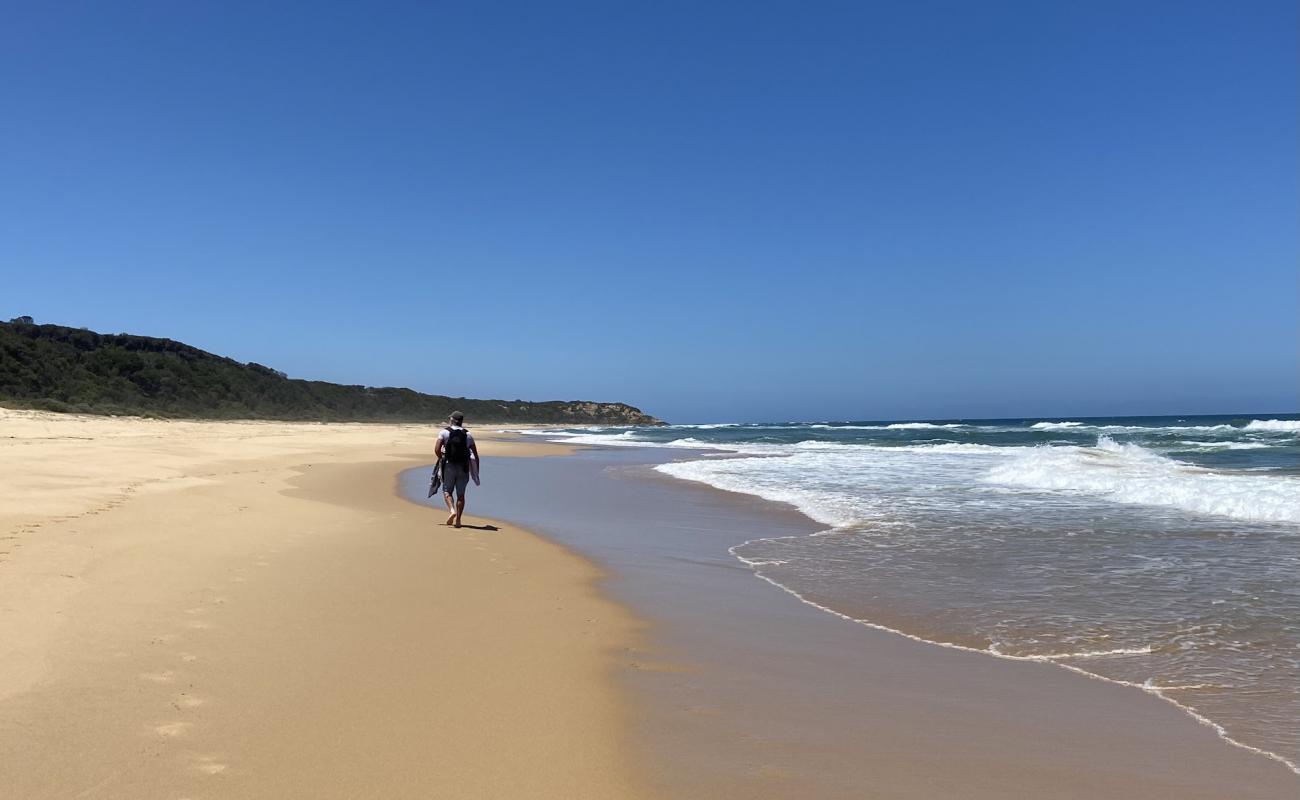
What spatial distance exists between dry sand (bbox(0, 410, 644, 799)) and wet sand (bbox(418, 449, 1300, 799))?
0.39 metres

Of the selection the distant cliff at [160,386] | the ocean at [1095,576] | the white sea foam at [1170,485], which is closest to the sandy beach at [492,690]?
the ocean at [1095,576]

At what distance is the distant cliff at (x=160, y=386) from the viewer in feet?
156

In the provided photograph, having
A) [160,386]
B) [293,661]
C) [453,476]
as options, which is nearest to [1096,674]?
[293,661]

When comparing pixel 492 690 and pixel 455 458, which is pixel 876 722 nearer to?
pixel 492 690

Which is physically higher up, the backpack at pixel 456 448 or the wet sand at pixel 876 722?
the backpack at pixel 456 448

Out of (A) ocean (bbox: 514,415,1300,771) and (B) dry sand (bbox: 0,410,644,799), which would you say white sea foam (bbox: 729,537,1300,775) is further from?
(B) dry sand (bbox: 0,410,644,799)

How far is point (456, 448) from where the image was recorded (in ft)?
36.3

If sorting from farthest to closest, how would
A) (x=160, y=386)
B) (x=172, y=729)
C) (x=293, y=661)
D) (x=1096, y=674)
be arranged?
(x=160, y=386) → (x=1096, y=674) → (x=293, y=661) → (x=172, y=729)

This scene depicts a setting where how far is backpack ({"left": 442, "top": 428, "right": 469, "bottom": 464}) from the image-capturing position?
11.0 m

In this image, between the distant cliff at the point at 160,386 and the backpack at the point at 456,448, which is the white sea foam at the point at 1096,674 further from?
the distant cliff at the point at 160,386

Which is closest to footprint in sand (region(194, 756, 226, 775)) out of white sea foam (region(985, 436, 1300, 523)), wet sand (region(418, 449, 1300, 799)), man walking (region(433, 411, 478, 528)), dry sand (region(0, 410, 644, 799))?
dry sand (region(0, 410, 644, 799))

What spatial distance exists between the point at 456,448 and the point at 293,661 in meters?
6.70

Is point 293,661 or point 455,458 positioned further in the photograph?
point 455,458

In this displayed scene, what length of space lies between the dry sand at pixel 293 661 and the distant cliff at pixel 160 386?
128 ft
